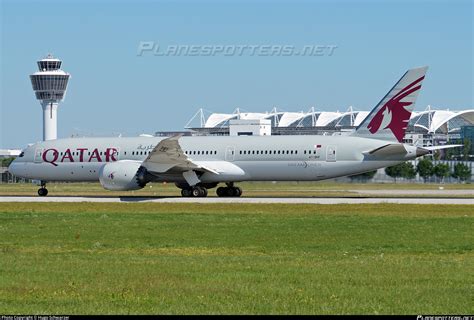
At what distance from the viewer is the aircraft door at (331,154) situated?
5103 cm

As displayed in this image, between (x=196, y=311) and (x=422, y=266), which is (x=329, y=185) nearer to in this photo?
(x=422, y=266)

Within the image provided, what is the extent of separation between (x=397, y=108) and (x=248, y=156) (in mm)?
9113

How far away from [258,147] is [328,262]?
33.1 meters

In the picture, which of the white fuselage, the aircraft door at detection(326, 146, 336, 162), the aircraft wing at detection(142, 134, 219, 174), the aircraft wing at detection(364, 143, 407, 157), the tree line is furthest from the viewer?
the tree line

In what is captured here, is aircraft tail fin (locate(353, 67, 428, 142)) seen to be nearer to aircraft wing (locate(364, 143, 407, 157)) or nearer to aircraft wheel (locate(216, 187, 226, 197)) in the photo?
aircraft wing (locate(364, 143, 407, 157))

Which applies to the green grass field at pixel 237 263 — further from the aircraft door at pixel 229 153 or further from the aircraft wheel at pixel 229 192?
the aircraft wheel at pixel 229 192

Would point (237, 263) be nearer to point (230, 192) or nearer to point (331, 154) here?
point (331, 154)

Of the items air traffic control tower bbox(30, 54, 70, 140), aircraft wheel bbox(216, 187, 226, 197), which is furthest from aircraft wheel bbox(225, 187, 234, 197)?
air traffic control tower bbox(30, 54, 70, 140)

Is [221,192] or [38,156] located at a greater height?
[38,156]

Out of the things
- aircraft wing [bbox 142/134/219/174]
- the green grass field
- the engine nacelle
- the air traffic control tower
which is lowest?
the green grass field

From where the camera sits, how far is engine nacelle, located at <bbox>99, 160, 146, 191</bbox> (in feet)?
170

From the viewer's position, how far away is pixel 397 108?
165 ft

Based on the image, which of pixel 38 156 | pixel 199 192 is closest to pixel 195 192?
pixel 199 192

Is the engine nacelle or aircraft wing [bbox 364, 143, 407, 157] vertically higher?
aircraft wing [bbox 364, 143, 407, 157]
